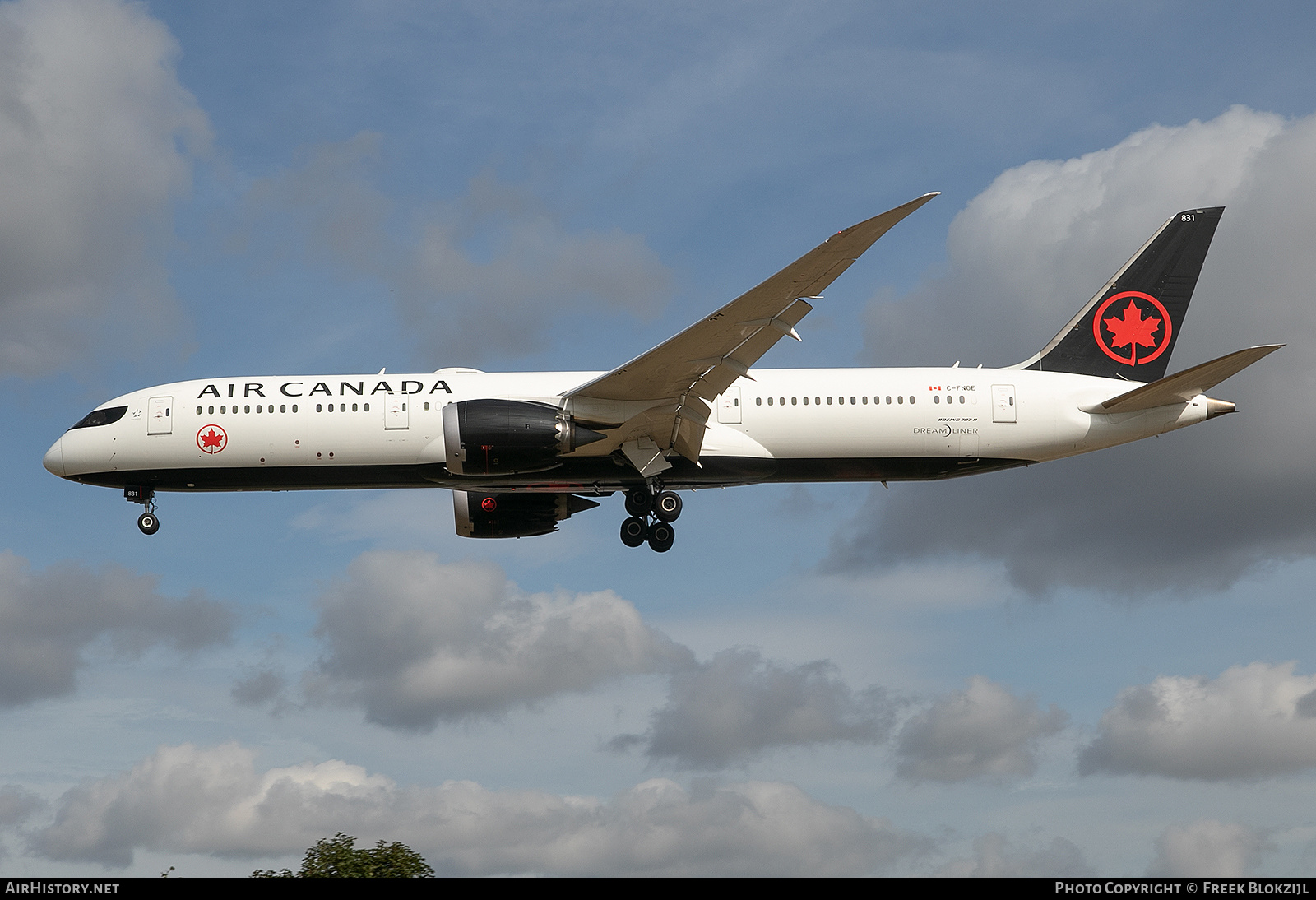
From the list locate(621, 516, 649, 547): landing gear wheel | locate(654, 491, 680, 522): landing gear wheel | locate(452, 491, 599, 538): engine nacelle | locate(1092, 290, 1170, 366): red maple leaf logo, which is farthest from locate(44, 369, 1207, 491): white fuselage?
locate(452, 491, 599, 538): engine nacelle

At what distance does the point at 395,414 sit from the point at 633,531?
6462 mm

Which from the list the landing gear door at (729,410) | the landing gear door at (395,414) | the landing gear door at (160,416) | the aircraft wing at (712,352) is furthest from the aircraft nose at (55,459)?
the landing gear door at (729,410)

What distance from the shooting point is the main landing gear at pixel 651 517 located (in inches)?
1193

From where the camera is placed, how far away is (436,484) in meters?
29.8

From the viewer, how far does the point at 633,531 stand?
30.8m

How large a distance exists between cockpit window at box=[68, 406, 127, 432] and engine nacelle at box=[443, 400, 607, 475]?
8506 millimetres

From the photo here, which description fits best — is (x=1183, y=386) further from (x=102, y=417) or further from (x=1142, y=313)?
(x=102, y=417)

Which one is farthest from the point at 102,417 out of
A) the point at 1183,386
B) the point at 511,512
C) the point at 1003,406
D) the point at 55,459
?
the point at 1183,386

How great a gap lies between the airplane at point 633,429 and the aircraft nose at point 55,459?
0.03 metres

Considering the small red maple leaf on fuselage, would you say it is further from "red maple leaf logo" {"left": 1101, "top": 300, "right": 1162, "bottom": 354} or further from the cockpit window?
the cockpit window

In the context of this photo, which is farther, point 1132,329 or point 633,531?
point 1132,329

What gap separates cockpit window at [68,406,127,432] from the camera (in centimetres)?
2998
